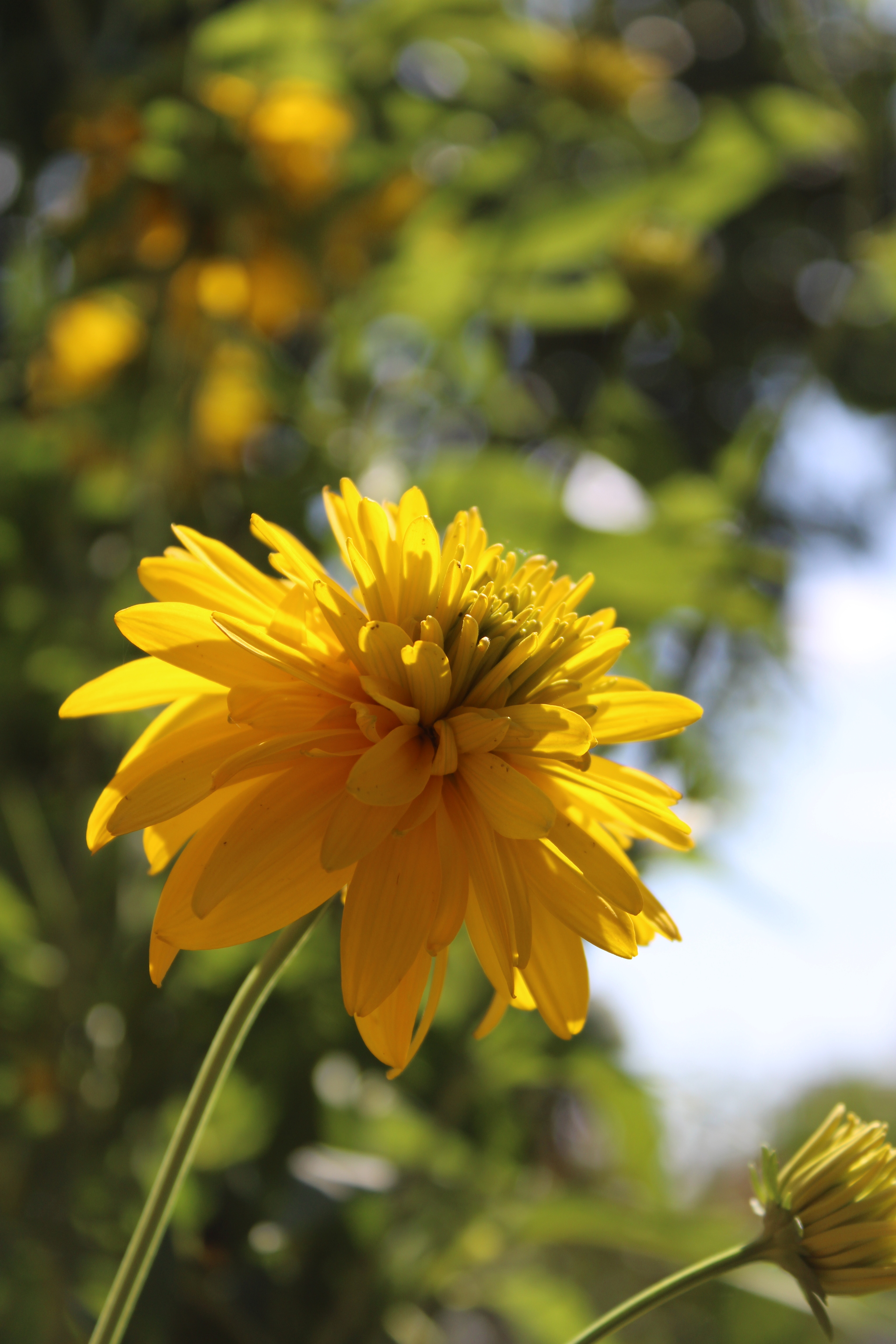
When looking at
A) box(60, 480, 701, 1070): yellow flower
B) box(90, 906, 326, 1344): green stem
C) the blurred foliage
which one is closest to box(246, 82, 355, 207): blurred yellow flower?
the blurred foliage

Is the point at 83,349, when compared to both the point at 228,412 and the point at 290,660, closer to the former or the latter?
the point at 228,412

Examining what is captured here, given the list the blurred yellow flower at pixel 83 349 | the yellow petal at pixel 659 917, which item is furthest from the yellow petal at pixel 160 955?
the blurred yellow flower at pixel 83 349

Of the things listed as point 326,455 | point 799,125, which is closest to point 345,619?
point 326,455

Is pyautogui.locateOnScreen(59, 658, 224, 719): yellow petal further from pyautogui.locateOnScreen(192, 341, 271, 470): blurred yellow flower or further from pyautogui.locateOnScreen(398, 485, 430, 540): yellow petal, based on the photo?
pyautogui.locateOnScreen(192, 341, 271, 470): blurred yellow flower

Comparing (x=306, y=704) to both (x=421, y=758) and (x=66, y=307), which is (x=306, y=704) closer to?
(x=421, y=758)

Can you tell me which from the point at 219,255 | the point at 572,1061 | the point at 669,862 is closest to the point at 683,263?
the point at 219,255
